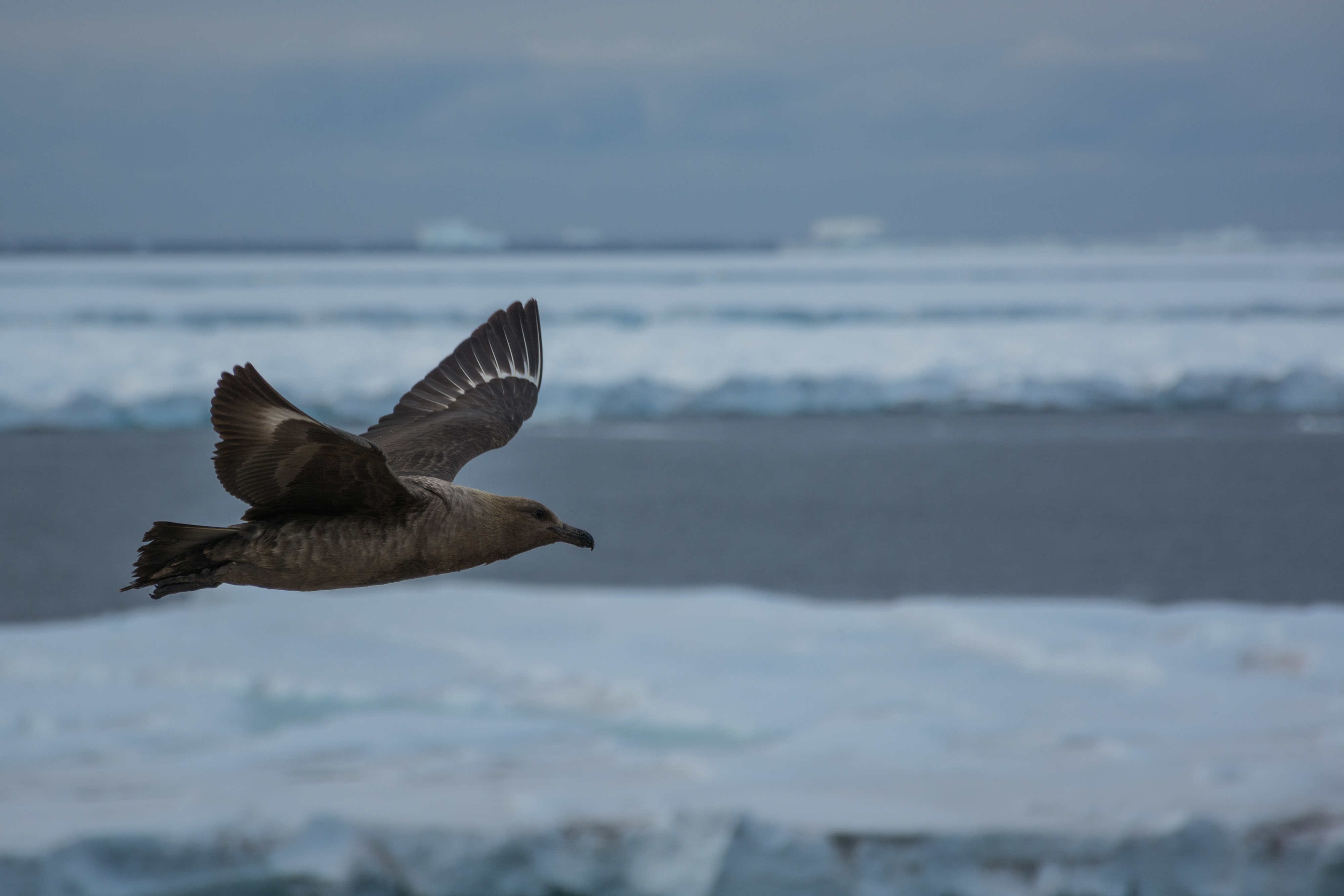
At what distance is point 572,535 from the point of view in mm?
2732

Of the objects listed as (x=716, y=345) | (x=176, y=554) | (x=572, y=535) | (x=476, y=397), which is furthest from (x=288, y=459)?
(x=716, y=345)

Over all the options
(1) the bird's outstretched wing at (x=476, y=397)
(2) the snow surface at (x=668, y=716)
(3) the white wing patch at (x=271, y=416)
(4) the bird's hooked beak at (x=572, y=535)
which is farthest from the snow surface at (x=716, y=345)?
(3) the white wing patch at (x=271, y=416)

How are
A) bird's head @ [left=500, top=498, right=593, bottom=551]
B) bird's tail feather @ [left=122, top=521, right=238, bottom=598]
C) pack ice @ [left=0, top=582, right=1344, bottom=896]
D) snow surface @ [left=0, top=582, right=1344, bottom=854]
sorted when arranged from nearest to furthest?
bird's tail feather @ [left=122, top=521, right=238, bottom=598] → bird's head @ [left=500, top=498, right=593, bottom=551] → pack ice @ [left=0, top=582, right=1344, bottom=896] → snow surface @ [left=0, top=582, right=1344, bottom=854]

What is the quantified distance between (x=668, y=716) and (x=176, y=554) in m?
5.98

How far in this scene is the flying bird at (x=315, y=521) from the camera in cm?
241

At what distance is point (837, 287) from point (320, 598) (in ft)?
66.7

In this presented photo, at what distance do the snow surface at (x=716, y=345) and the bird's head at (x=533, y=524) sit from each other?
13702 mm

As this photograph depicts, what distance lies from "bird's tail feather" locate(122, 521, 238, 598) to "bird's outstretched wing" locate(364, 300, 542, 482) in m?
0.91

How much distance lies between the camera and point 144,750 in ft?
25.2

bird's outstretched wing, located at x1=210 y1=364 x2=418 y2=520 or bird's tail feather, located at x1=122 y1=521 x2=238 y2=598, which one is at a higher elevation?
bird's outstretched wing, located at x1=210 y1=364 x2=418 y2=520

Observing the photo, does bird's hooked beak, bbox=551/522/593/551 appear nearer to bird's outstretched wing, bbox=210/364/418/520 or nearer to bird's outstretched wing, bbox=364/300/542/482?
bird's outstretched wing, bbox=210/364/418/520

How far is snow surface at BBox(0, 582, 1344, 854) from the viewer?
6.64 m

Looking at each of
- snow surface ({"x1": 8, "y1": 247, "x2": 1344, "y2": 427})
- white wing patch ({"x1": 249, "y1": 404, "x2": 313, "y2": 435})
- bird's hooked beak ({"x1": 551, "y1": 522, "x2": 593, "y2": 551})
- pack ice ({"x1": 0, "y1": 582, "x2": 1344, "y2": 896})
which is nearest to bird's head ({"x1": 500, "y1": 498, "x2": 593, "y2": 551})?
→ bird's hooked beak ({"x1": 551, "y1": 522, "x2": 593, "y2": 551})

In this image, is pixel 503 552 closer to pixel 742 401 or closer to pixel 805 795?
pixel 805 795
